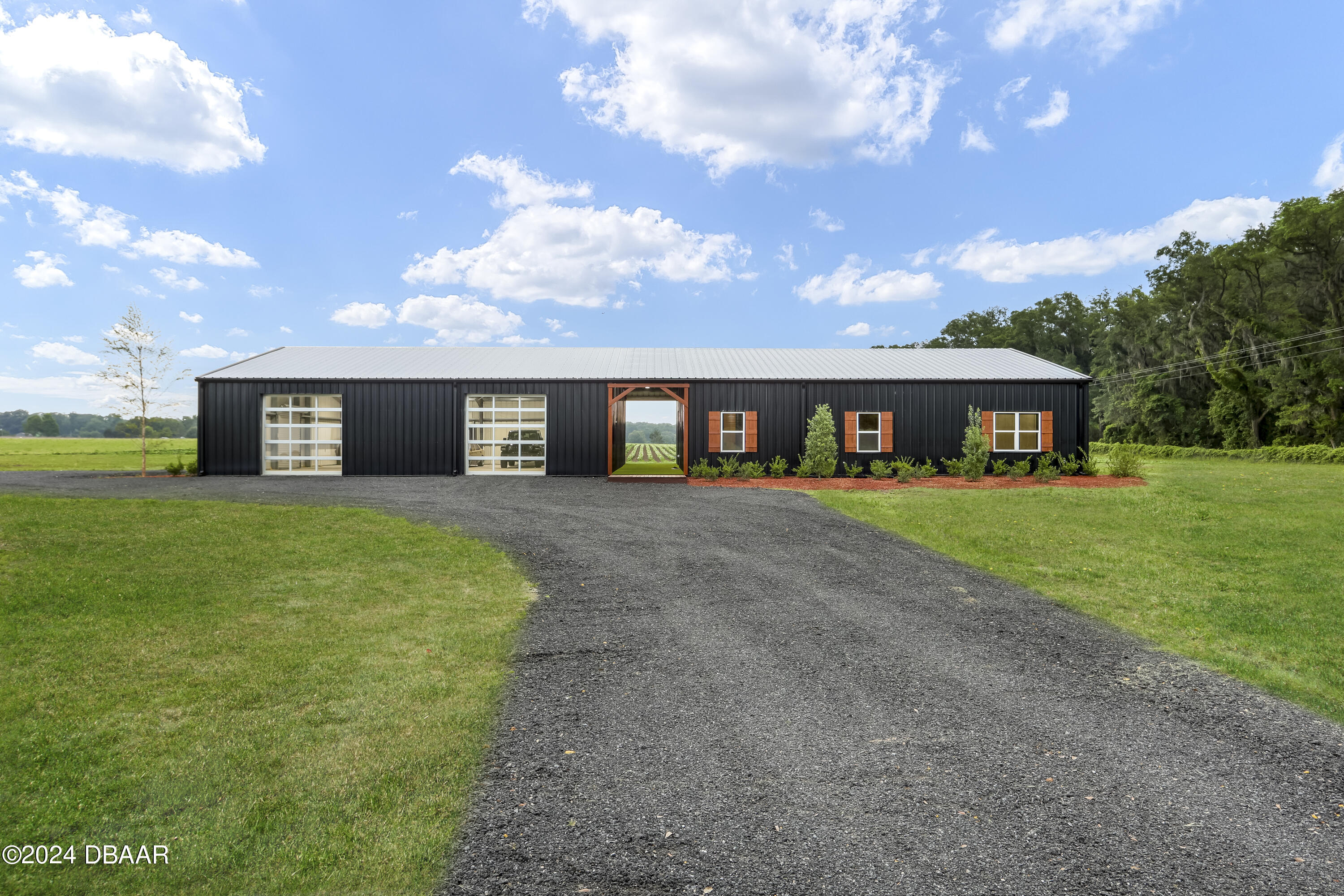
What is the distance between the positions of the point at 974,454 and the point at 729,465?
676 centimetres

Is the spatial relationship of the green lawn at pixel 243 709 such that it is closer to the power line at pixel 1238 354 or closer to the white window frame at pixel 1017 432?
the white window frame at pixel 1017 432

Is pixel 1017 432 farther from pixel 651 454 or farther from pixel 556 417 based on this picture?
pixel 651 454

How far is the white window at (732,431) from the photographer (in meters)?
19.2

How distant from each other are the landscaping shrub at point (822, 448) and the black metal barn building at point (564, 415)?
0.78 meters

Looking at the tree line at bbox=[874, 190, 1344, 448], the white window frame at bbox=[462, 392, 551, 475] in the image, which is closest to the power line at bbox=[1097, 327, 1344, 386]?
the tree line at bbox=[874, 190, 1344, 448]

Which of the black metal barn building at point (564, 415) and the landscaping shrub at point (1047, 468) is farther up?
the black metal barn building at point (564, 415)

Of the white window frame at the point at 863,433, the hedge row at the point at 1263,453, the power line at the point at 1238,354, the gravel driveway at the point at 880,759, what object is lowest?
the gravel driveway at the point at 880,759

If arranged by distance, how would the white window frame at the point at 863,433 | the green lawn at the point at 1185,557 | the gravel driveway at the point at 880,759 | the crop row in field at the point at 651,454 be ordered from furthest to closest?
1. the crop row in field at the point at 651,454
2. the white window frame at the point at 863,433
3. the green lawn at the point at 1185,557
4. the gravel driveway at the point at 880,759

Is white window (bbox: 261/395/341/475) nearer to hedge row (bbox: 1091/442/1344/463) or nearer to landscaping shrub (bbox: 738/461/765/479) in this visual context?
landscaping shrub (bbox: 738/461/765/479)

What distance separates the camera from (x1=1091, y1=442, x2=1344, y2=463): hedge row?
2572 cm

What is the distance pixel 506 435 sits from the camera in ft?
64.0

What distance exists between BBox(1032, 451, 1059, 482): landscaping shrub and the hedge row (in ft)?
49.5

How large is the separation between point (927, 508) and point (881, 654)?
26.8ft

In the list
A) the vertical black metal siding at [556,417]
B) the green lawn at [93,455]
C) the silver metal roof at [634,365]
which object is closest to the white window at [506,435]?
the vertical black metal siding at [556,417]
